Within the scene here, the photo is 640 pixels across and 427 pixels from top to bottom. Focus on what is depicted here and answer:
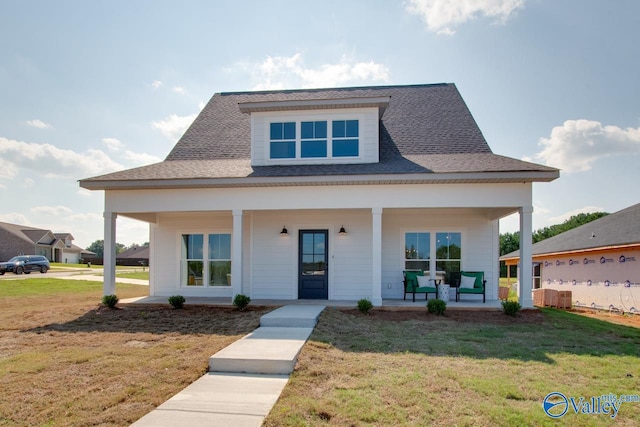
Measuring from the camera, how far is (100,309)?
1024 centimetres

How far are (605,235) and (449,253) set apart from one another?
821 centimetres

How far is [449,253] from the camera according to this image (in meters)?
11.8

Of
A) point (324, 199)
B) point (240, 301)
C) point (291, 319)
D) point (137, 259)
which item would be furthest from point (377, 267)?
point (137, 259)

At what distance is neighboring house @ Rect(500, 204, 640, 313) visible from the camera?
1309 cm

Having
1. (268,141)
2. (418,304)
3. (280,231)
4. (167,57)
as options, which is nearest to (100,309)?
(280,231)

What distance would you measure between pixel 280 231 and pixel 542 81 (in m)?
10.5

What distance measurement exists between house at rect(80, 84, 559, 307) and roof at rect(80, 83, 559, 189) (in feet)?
0.15

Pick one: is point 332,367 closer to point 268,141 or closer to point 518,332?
point 518,332

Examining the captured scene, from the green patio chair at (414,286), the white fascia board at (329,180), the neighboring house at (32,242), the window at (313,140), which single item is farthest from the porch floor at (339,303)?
the neighboring house at (32,242)

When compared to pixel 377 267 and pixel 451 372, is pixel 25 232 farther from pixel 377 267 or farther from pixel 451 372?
pixel 451 372

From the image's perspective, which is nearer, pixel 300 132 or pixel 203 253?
pixel 300 132

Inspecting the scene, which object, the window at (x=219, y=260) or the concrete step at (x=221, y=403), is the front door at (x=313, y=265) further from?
the concrete step at (x=221, y=403)

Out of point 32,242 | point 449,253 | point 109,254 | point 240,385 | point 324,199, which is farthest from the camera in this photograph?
point 32,242

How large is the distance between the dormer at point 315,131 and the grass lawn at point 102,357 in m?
4.60
